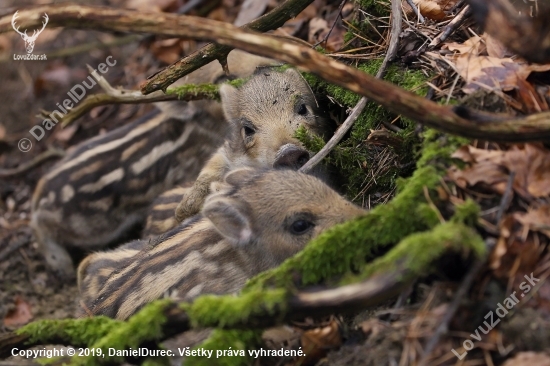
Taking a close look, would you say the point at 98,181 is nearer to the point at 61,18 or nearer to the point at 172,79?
the point at 172,79

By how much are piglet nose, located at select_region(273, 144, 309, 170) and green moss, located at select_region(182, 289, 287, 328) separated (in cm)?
172

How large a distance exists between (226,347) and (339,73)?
1197 mm

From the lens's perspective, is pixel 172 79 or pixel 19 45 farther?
pixel 19 45

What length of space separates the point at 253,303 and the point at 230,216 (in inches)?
51.8

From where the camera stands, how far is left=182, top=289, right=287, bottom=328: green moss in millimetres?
2582

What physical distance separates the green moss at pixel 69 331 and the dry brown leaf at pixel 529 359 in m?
1.68

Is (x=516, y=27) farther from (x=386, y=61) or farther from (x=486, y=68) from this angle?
(x=386, y=61)

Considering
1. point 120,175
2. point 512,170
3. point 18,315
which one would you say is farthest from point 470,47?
point 18,315

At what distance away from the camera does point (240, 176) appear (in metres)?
4.09

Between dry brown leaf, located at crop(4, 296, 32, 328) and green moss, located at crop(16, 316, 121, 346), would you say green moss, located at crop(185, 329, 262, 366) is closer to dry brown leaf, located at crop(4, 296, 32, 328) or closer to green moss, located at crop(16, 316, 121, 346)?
green moss, located at crop(16, 316, 121, 346)

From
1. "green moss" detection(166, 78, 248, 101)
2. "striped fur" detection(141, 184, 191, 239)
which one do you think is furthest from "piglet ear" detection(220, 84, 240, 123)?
"striped fur" detection(141, 184, 191, 239)

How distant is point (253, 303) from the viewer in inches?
102

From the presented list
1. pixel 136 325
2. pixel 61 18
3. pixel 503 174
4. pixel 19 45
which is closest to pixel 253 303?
pixel 136 325

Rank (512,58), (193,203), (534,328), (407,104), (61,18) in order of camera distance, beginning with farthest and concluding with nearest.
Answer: (193,203) < (512,58) < (61,18) < (407,104) < (534,328)
